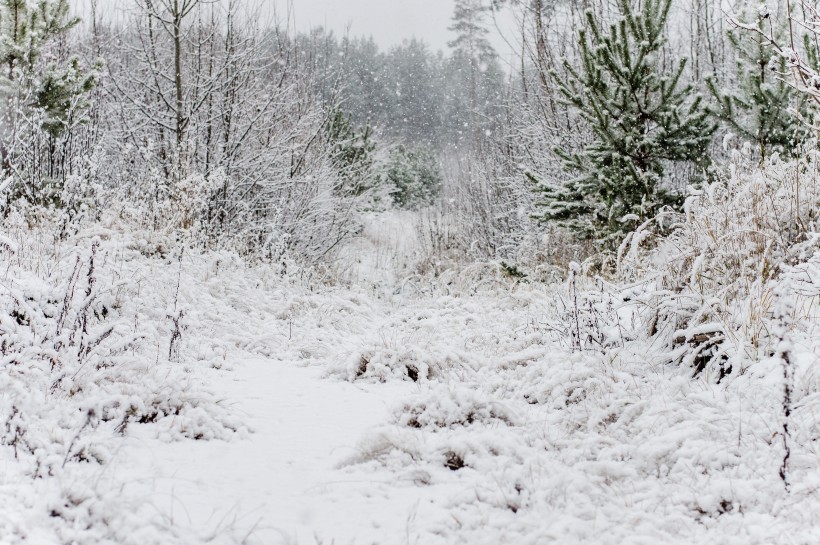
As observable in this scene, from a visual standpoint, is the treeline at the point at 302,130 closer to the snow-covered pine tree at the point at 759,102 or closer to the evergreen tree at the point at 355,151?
the snow-covered pine tree at the point at 759,102

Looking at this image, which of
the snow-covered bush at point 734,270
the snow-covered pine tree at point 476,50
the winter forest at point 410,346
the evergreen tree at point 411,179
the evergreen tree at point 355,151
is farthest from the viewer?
the snow-covered pine tree at point 476,50

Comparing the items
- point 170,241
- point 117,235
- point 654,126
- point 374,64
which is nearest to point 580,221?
point 654,126

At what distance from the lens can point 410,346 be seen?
14.5 ft

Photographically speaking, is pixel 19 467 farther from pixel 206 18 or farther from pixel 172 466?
pixel 206 18

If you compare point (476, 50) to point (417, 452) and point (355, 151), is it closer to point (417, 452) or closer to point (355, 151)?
point (355, 151)

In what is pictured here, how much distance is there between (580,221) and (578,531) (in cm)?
613

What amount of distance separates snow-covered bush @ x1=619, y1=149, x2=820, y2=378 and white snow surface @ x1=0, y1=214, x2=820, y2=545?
0.20 meters

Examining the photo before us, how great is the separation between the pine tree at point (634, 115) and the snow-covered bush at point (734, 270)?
7.53 feet

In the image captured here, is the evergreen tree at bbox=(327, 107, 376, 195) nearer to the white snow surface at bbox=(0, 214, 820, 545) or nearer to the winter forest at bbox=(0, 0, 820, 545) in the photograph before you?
the winter forest at bbox=(0, 0, 820, 545)

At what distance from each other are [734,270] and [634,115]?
11.7 feet

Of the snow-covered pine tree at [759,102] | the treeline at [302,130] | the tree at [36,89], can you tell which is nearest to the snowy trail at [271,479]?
the treeline at [302,130]

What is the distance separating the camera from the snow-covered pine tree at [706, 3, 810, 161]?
268 inches

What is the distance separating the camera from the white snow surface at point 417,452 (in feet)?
6.07

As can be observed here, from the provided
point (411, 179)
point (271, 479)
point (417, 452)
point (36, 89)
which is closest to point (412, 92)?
point (411, 179)
